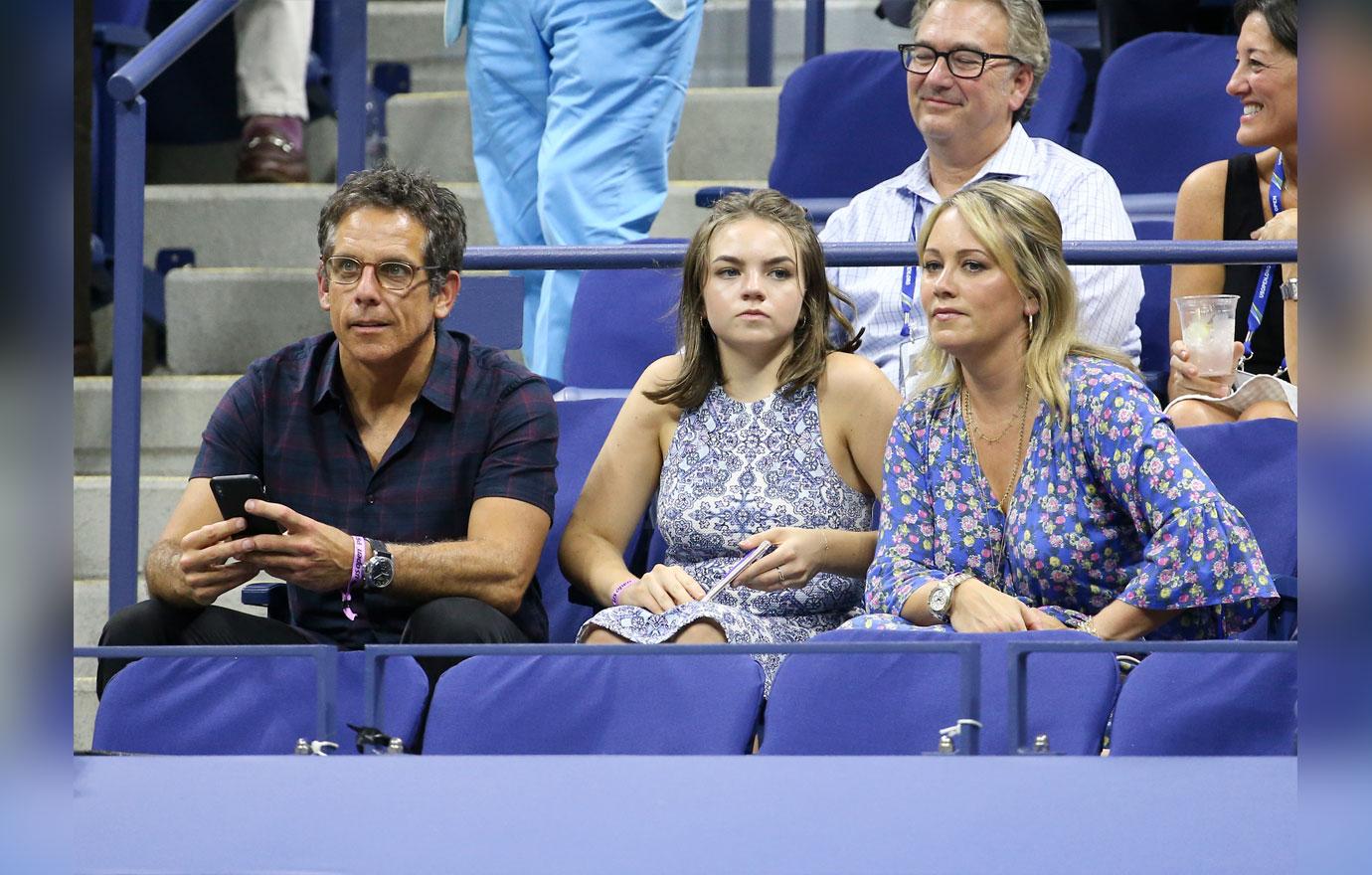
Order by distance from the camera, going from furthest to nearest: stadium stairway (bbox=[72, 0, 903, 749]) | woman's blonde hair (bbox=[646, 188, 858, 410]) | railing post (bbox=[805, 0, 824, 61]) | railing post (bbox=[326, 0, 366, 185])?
1. railing post (bbox=[805, 0, 824, 61])
2. stadium stairway (bbox=[72, 0, 903, 749])
3. railing post (bbox=[326, 0, 366, 185])
4. woman's blonde hair (bbox=[646, 188, 858, 410])

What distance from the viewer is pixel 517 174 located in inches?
137

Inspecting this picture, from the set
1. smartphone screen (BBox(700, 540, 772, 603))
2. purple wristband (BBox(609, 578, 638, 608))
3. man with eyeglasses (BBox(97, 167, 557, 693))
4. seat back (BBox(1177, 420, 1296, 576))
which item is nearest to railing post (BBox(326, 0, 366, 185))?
man with eyeglasses (BBox(97, 167, 557, 693))

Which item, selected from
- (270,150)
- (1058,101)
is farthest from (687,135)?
(1058,101)

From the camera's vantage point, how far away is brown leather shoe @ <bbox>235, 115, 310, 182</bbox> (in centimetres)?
428

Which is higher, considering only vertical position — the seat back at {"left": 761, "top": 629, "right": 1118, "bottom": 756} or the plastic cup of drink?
the plastic cup of drink

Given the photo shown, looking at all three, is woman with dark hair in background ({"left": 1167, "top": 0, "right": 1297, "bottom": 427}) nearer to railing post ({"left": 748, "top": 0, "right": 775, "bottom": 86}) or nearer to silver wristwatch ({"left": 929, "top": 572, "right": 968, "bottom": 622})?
silver wristwatch ({"left": 929, "top": 572, "right": 968, "bottom": 622})

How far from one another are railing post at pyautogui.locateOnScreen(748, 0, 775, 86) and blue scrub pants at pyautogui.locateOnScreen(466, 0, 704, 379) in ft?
4.06

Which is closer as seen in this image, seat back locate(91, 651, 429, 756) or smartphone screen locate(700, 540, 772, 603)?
seat back locate(91, 651, 429, 756)

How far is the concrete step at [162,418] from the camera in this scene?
3811 mm

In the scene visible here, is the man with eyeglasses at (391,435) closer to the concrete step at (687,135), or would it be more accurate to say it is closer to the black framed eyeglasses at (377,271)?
the black framed eyeglasses at (377,271)

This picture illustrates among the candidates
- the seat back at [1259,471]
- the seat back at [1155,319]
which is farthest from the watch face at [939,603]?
the seat back at [1155,319]
